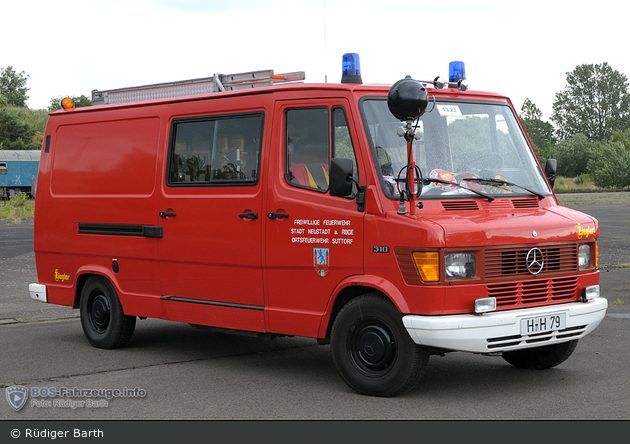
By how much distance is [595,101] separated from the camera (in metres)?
122

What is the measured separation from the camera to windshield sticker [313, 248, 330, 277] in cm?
662

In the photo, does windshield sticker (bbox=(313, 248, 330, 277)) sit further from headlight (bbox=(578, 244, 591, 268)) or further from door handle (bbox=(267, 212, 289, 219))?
headlight (bbox=(578, 244, 591, 268))

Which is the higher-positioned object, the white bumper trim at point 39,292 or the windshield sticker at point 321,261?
the windshield sticker at point 321,261

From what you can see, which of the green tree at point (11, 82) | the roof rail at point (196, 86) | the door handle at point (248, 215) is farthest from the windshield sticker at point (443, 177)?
the green tree at point (11, 82)

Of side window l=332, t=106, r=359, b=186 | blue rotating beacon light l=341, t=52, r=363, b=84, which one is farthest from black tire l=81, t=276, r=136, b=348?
blue rotating beacon light l=341, t=52, r=363, b=84

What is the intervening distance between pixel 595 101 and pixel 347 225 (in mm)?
124621

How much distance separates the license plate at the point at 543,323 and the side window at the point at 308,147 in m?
1.96

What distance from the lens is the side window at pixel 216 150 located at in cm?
737

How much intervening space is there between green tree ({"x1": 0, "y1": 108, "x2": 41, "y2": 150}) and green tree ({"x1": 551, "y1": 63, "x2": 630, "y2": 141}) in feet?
277

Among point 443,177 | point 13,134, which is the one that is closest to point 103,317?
point 443,177

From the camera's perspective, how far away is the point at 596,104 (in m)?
122

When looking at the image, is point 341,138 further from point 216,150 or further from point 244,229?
point 216,150

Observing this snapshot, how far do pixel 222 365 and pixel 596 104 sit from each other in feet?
407

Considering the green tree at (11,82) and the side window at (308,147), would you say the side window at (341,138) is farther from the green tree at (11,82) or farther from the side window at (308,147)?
the green tree at (11,82)
